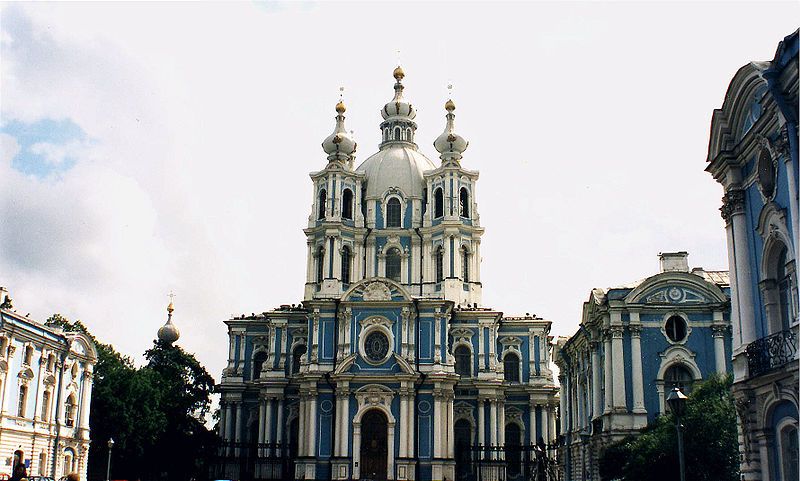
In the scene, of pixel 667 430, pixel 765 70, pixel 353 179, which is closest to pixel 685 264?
pixel 667 430

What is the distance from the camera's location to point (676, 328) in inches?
1309

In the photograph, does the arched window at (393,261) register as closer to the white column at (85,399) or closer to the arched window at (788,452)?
the white column at (85,399)

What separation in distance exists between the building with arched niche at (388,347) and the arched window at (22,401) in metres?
14.9

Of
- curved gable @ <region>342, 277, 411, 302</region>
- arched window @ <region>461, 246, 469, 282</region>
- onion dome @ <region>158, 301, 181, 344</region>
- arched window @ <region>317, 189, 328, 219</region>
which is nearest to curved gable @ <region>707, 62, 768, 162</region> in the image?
curved gable @ <region>342, 277, 411, 302</region>

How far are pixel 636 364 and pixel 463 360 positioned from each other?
2259cm

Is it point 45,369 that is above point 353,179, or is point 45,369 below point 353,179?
below

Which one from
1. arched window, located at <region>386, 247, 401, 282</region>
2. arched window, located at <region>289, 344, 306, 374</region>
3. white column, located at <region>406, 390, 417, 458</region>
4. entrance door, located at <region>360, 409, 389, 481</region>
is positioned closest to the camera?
white column, located at <region>406, 390, 417, 458</region>

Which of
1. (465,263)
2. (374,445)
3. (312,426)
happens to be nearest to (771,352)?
(374,445)

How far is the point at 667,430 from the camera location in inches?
1037

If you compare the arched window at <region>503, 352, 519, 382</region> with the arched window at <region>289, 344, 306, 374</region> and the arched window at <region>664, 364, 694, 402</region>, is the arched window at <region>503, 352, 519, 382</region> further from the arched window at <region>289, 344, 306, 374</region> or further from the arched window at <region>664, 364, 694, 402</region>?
the arched window at <region>664, 364, 694, 402</region>

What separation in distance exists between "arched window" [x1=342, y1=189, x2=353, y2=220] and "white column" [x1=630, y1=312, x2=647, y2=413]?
29.0 metres

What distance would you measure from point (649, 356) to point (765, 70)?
1898 cm

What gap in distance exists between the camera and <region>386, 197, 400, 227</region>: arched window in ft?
194

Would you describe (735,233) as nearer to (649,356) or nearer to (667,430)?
(667,430)
